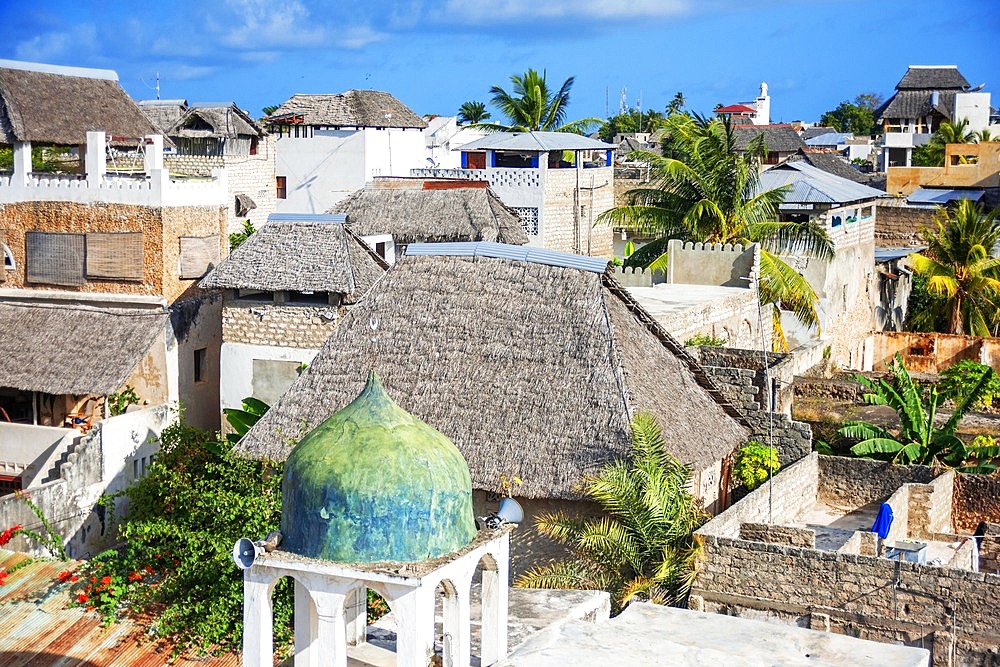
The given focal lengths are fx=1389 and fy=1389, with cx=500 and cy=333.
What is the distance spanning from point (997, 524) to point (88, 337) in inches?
546

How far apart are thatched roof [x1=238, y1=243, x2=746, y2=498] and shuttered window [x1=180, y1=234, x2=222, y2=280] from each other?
6.33 m

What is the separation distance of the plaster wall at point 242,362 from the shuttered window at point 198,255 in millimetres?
2316

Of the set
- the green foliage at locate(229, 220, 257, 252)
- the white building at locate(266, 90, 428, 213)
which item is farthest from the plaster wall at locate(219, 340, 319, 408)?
the white building at locate(266, 90, 428, 213)

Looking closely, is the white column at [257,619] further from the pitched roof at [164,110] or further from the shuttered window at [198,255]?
the pitched roof at [164,110]

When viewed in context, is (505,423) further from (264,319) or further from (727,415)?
(264,319)

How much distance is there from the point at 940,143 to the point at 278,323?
39276 millimetres

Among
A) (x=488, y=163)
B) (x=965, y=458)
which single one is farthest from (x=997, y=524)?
(x=488, y=163)

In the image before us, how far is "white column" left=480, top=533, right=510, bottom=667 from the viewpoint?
30.4 ft

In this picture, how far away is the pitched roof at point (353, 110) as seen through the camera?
144ft

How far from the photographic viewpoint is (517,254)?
679 inches

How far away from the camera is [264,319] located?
20.9 metres

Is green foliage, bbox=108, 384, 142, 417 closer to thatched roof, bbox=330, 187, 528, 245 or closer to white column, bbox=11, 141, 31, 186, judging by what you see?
white column, bbox=11, 141, 31, 186

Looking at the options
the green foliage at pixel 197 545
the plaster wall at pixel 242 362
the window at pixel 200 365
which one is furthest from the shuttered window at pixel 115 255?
the green foliage at pixel 197 545

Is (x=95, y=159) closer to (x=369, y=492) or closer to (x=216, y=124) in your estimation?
(x=369, y=492)
